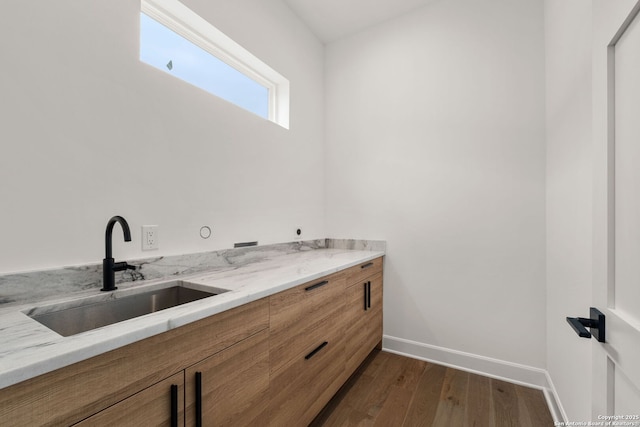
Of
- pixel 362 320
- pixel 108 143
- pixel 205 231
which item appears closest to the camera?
pixel 108 143

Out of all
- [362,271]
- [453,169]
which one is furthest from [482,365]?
[453,169]

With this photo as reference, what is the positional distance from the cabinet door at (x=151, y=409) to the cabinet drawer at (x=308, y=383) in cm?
45

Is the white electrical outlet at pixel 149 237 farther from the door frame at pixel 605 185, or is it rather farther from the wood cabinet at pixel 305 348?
the door frame at pixel 605 185

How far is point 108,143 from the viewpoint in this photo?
3.97 ft

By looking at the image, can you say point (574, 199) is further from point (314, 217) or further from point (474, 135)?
point (314, 217)

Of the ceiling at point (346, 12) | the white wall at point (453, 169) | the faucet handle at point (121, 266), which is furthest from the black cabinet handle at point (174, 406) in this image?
the ceiling at point (346, 12)

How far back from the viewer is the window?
59.7 inches

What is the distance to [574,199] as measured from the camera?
135cm

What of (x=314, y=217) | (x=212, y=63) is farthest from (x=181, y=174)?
(x=314, y=217)

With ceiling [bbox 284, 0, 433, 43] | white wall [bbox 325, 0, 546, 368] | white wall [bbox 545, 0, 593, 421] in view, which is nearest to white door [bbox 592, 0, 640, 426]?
white wall [bbox 545, 0, 593, 421]

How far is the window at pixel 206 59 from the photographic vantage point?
4.98 feet

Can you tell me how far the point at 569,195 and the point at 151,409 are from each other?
6.45 ft

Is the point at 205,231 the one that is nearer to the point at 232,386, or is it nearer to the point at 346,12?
the point at 232,386

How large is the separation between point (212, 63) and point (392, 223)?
6.06 feet
